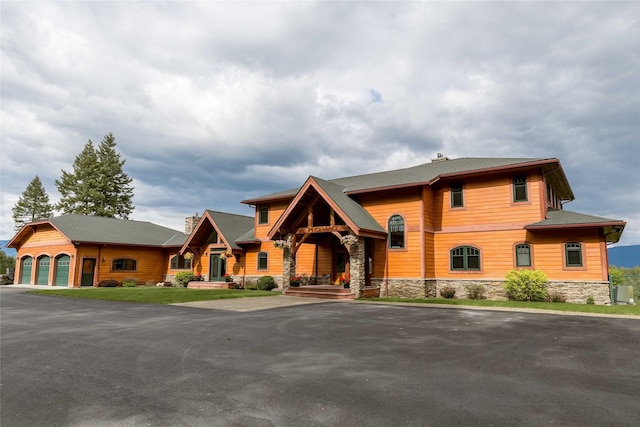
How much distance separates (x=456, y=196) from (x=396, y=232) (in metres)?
3.93

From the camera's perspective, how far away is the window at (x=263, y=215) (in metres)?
28.9

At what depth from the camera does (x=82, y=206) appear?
57.0 meters

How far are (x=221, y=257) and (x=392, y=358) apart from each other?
23.6 meters

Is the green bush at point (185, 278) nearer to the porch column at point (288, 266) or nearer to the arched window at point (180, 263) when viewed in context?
the arched window at point (180, 263)

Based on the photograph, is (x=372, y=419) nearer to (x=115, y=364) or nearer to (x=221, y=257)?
(x=115, y=364)

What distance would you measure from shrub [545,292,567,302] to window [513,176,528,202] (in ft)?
15.7

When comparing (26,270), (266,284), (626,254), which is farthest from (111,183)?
(626,254)

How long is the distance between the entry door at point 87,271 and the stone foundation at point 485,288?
24.2 metres

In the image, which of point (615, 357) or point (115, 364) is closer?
point (115, 364)

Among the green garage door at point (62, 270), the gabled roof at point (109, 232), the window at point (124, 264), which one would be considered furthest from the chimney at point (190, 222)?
the green garage door at point (62, 270)

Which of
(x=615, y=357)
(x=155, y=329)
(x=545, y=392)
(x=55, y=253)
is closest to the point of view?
(x=545, y=392)

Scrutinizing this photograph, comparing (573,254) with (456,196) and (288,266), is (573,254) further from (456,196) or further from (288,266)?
(288,266)

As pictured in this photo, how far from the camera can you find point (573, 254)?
1881 centimetres

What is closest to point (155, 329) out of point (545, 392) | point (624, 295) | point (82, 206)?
point (545, 392)
